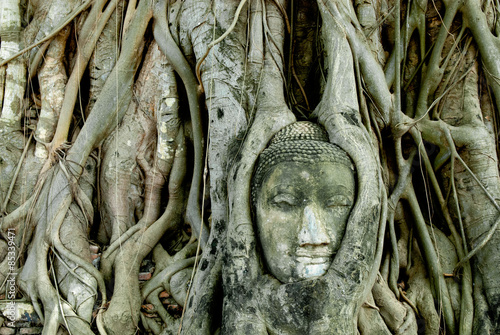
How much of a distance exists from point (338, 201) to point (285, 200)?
231 mm

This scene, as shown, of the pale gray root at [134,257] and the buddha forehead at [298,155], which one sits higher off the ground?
the buddha forehead at [298,155]

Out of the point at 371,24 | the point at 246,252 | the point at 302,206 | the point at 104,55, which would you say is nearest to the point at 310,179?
the point at 302,206

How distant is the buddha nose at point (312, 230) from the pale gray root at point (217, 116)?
0.50m

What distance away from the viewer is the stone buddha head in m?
1.81

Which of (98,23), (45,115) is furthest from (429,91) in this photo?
(45,115)

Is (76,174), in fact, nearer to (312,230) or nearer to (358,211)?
(312,230)

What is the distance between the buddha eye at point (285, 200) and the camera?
1853 millimetres

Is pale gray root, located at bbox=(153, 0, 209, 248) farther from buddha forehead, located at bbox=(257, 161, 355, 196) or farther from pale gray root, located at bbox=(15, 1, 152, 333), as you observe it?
buddha forehead, located at bbox=(257, 161, 355, 196)

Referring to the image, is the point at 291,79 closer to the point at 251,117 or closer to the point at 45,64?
the point at 251,117

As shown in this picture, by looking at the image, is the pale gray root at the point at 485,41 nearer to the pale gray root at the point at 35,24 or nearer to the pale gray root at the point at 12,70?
the pale gray root at the point at 35,24

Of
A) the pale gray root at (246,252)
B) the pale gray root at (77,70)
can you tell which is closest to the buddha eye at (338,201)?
the pale gray root at (246,252)

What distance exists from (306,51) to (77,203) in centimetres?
181

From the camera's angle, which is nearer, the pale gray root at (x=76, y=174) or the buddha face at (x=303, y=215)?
the buddha face at (x=303, y=215)

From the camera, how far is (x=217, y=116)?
237 centimetres
